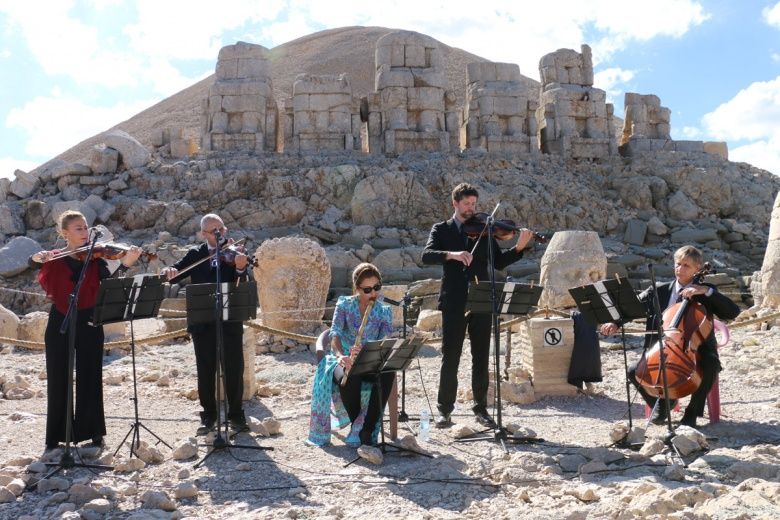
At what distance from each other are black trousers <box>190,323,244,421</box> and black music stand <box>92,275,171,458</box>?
56cm

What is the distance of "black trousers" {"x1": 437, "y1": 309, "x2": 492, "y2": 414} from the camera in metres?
6.21

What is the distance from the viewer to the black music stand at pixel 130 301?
5.34 m

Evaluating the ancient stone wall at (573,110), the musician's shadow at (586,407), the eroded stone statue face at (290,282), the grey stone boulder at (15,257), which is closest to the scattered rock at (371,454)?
the musician's shadow at (586,407)

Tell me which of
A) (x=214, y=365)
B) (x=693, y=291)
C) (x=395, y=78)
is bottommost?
(x=214, y=365)

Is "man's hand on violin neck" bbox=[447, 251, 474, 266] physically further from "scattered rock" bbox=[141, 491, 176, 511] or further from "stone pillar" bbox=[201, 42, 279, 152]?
"stone pillar" bbox=[201, 42, 279, 152]

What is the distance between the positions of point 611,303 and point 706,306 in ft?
2.40

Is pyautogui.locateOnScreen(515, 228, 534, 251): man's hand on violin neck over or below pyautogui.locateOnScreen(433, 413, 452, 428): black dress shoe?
over

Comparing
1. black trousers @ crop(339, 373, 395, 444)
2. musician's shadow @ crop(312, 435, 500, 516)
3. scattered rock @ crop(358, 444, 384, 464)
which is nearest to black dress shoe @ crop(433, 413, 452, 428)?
musician's shadow @ crop(312, 435, 500, 516)

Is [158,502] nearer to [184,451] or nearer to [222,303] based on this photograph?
[184,451]

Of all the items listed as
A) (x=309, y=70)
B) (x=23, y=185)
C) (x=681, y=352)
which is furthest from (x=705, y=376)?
(x=309, y=70)

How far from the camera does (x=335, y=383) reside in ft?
19.1

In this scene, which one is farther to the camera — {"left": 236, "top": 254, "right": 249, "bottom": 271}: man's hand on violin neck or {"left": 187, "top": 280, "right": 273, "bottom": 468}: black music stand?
{"left": 236, "top": 254, "right": 249, "bottom": 271}: man's hand on violin neck

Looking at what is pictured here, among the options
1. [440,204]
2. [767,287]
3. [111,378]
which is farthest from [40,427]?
[440,204]

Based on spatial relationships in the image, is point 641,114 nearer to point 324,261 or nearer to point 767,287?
point 767,287
